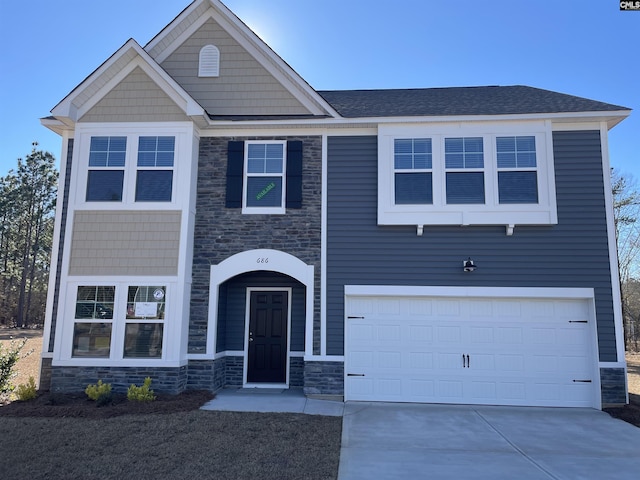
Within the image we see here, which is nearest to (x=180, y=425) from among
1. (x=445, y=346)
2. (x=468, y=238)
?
(x=445, y=346)

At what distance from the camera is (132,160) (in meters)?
9.27

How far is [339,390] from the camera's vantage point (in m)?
8.86

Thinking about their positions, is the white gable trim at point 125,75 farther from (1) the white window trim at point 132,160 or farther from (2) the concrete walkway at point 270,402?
(2) the concrete walkway at point 270,402

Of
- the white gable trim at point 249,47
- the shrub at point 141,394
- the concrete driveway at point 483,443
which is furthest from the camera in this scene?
the white gable trim at point 249,47

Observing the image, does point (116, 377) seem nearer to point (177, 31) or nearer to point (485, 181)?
point (177, 31)

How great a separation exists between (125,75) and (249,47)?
273 centimetres

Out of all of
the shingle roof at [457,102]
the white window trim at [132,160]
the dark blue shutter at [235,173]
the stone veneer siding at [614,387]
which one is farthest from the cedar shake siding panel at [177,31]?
the stone veneer siding at [614,387]

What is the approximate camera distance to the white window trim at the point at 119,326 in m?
8.64

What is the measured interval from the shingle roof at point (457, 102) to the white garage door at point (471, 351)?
3.91 meters

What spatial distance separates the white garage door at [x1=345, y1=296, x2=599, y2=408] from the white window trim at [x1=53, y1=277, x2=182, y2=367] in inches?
137

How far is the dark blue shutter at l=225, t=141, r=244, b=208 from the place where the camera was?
9.53m

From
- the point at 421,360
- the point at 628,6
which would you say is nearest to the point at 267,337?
the point at 421,360

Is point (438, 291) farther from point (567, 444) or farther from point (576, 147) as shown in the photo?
point (576, 147)

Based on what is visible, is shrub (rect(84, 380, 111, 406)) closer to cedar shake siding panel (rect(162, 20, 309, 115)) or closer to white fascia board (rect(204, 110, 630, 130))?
white fascia board (rect(204, 110, 630, 130))
